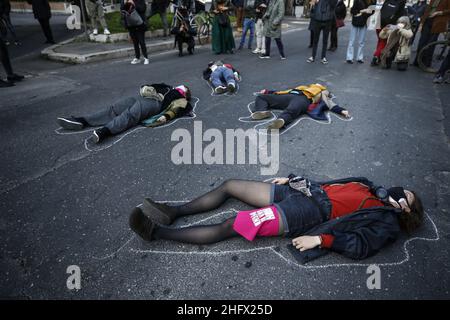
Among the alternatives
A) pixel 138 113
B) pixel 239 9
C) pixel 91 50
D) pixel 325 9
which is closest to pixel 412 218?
pixel 138 113

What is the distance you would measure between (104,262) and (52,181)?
1.41 m

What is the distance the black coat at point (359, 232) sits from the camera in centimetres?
214

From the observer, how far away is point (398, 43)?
24.5ft

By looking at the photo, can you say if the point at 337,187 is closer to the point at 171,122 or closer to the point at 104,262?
the point at 104,262

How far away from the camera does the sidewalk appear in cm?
812

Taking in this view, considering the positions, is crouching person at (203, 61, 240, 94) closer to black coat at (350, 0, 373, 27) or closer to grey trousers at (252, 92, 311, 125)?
grey trousers at (252, 92, 311, 125)

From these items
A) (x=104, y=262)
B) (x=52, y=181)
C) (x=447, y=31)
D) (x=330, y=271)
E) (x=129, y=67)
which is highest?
(x=447, y=31)

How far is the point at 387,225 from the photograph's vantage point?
219cm

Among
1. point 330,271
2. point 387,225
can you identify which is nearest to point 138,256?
point 330,271

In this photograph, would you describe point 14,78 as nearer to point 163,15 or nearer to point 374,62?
point 163,15

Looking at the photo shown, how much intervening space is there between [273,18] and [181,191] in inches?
289

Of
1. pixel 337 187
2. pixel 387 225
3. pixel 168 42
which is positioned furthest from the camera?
pixel 168 42

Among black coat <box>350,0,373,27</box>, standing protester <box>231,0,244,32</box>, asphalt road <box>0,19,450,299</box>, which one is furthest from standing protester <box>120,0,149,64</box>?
standing protester <box>231,0,244,32</box>

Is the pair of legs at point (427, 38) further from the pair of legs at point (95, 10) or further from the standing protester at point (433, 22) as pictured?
the pair of legs at point (95, 10)
